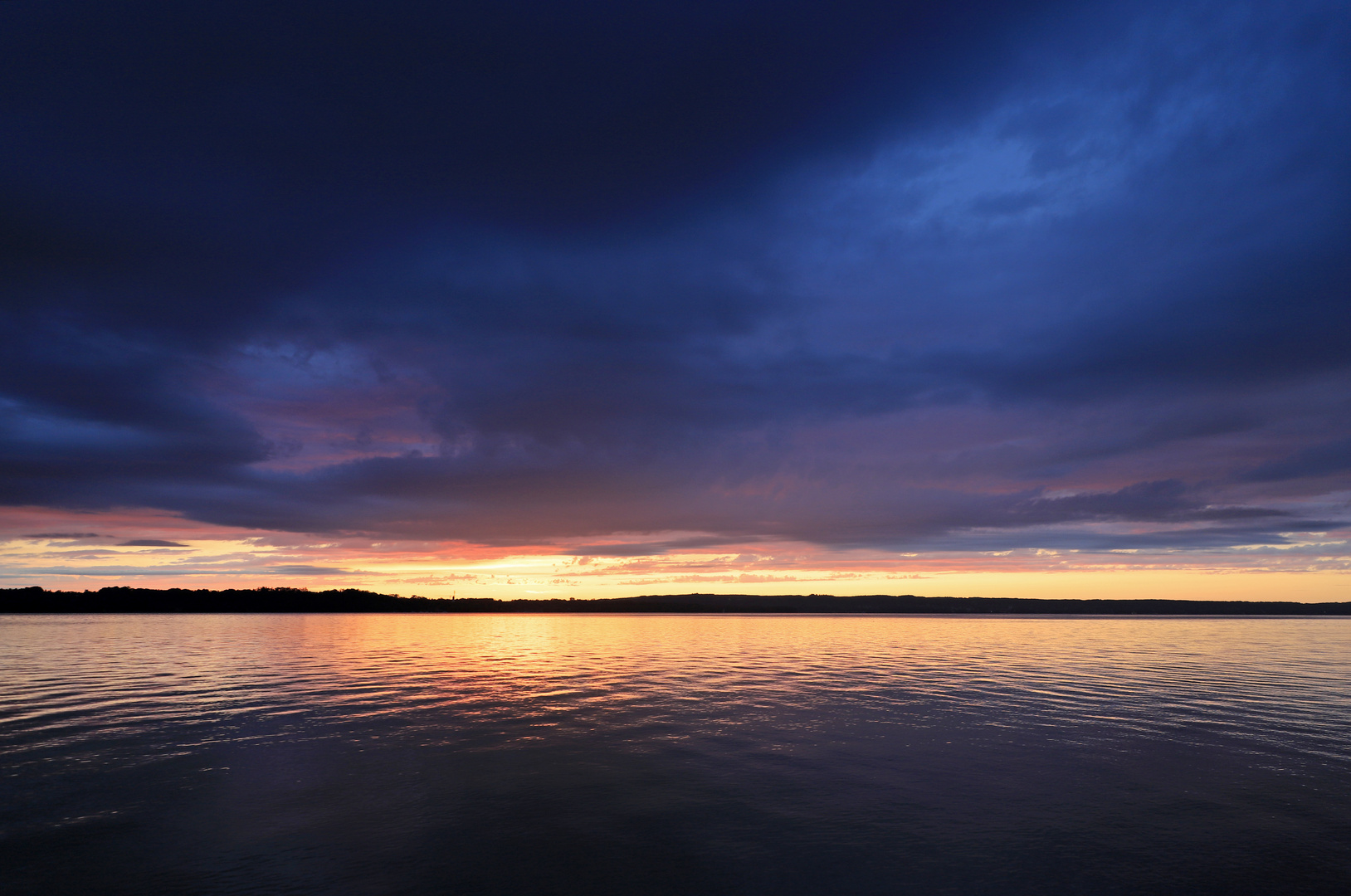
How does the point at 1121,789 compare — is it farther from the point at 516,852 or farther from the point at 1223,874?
the point at 516,852

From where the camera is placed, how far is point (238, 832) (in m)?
15.4

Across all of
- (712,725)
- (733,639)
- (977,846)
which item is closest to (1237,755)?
(977,846)

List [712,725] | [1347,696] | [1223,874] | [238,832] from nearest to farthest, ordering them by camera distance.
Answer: [1223,874]
[238,832]
[712,725]
[1347,696]

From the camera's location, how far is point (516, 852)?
14.2m

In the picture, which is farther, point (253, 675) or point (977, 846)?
point (253, 675)

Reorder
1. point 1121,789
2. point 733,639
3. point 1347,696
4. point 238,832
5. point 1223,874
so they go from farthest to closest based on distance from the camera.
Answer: point 733,639 → point 1347,696 → point 1121,789 → point 238,832 → point 1223,874

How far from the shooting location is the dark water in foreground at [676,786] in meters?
13.3

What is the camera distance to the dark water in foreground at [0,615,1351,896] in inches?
522

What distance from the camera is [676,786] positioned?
62.2 ft

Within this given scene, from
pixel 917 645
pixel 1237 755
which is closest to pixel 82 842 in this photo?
pixel 1237 755

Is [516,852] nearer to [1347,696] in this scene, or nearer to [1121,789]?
[1121,789]

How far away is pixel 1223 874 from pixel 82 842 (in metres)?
24.1

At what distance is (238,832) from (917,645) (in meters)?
73.9

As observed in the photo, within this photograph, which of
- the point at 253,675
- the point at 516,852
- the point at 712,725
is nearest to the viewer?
the point at 516,852
